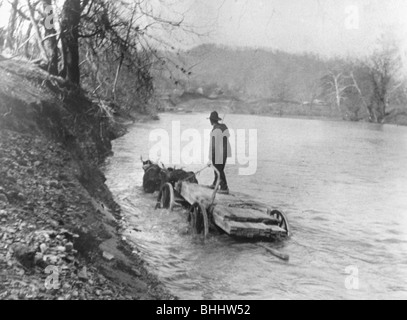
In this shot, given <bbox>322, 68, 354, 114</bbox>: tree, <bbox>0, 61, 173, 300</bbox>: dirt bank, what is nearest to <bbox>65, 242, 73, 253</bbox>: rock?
<bbox>0, 61, 173, 300</bbox>: dirt bank

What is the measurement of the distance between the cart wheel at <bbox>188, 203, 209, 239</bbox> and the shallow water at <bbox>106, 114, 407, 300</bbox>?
0.88 feet

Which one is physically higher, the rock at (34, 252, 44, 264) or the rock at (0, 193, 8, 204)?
the rock at (0, 193, 8, 204)

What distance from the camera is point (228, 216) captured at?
8.47 meters

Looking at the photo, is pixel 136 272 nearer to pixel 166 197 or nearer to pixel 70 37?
pixel 166 197

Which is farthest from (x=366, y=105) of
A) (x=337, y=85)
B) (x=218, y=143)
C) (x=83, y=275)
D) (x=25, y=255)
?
(x=25, y=255)

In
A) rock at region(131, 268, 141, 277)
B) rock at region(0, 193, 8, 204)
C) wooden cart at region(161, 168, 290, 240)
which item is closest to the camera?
rock at region(0, 193, 8, 204)

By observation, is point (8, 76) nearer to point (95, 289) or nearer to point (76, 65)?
point (76, 65)

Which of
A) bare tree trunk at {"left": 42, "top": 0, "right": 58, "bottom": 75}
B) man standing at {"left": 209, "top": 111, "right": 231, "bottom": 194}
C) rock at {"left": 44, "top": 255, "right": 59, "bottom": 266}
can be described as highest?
bare tree trunk at {"left": 42, "top": 0, "right": 58, "bottom": 75}

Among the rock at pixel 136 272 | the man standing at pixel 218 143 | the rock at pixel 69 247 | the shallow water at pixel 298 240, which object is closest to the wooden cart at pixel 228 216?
the shallow water at pixel 298 240

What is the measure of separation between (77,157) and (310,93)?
52.5 meters

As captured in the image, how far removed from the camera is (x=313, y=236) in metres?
10.8

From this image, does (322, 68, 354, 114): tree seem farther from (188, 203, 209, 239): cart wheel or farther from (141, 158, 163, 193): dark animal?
(188, 203, 209, 239): cart wheel

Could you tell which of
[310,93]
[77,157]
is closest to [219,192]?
[77,157]

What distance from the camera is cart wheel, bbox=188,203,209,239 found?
920 cm
